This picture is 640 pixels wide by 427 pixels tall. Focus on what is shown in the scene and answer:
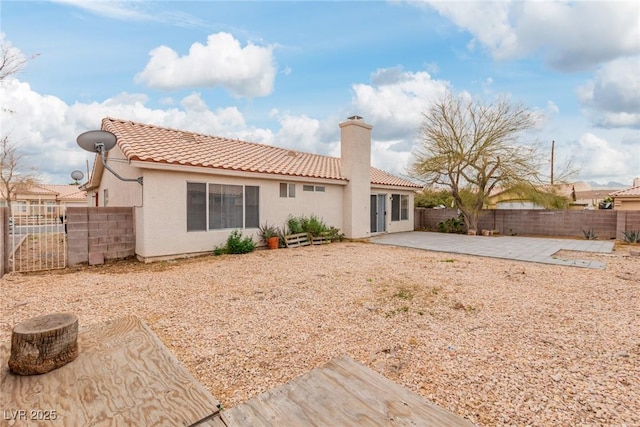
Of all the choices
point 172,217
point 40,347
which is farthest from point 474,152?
point 40,347

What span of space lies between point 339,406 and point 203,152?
383 inches

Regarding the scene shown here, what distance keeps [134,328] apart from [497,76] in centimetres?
1560

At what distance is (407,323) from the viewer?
4051mm

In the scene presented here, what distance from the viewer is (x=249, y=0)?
844 centimetres

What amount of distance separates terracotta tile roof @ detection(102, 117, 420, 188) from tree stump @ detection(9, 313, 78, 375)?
6.52m

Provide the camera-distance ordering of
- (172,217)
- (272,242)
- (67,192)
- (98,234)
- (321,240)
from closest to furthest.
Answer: (98,234)
(172,217)
(272,242)
(321,240)
(67,192)

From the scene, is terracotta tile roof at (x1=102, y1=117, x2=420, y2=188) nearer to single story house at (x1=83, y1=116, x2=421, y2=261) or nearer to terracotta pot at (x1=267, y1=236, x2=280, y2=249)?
single story house at (x1=83, y1=116, x2=421, y2=261)

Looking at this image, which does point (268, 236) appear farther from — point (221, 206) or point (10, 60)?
point (10, 60)

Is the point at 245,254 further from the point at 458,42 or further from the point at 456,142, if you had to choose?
the point at 456,142

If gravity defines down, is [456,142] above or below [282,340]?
above

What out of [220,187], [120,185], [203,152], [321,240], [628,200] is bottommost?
[321,240]

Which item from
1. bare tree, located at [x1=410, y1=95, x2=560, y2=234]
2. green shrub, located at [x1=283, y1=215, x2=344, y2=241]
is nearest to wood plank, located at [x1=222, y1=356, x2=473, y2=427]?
green shrub, located at [x1=283, y1=215, x2=344, y2=241]

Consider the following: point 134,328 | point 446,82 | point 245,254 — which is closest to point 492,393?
point 134,328

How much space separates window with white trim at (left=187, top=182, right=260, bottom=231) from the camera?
8720 millimetres
